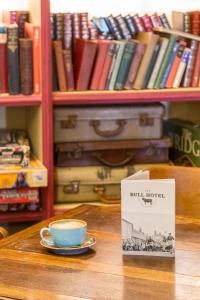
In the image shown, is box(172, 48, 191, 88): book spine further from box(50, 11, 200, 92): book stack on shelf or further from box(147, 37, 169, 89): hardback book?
box(147, 37, 169, 89): hardback book

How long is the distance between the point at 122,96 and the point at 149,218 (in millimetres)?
1306

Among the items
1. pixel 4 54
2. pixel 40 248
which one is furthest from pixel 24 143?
pixel 40 248

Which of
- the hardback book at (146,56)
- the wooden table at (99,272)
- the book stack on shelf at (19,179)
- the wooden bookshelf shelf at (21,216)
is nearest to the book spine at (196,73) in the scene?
the hardback book at (146,56)

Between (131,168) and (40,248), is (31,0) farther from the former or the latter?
(40,248)

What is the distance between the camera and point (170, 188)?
5.53ft

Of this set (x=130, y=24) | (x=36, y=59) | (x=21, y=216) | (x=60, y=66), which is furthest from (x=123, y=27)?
(x=21, y=216)

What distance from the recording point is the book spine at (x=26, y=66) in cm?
280

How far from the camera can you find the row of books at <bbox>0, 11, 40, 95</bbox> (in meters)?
2.79

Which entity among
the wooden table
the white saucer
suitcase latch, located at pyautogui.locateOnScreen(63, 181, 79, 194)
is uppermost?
the white saucer

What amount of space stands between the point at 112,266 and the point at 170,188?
0.26 metres

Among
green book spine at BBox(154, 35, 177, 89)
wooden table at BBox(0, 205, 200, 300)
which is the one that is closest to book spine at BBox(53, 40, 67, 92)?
green book spine at BBox(154, 35, 177, 89)

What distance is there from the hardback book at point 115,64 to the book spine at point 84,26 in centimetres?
16

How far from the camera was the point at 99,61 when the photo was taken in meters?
2.92

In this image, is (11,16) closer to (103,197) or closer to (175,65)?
(175,65)
